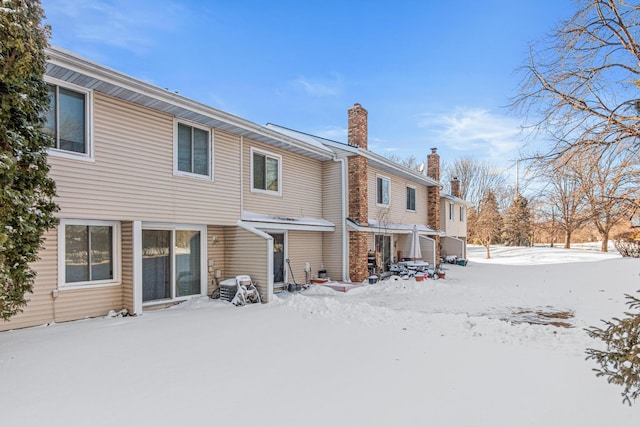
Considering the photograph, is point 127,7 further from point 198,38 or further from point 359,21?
point 359,21

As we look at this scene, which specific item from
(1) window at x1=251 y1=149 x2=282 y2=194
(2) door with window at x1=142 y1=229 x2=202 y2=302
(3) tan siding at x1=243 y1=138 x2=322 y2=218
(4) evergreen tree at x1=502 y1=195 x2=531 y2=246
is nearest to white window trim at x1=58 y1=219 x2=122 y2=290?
(2) door with window at x1=142 y1=229 x2=202 y2=302

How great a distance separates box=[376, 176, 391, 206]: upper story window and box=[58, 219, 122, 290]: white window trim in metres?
10.4

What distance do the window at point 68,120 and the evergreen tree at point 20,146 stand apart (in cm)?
175

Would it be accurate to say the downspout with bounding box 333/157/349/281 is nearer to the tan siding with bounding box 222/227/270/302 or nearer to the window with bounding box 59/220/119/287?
the tan siding with bounding box 222/227/270/302

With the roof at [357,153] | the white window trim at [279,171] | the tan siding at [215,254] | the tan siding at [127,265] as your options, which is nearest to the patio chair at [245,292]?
the tan siding at [215,254]

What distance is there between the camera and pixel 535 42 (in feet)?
17.5

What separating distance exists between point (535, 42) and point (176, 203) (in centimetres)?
789

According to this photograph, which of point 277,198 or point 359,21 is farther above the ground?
point 359,21

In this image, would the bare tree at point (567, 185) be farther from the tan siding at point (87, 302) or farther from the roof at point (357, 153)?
the tan siding at point (87, 302)

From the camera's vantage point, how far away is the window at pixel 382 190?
614 inches

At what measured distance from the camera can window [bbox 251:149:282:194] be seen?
11070mm

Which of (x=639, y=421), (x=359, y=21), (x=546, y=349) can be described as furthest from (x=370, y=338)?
(x=359, y=21)

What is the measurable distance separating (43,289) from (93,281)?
882 mm

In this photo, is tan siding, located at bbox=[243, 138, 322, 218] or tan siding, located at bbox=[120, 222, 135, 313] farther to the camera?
tan siding, located at bbox=[243, 138, 322, 218]
